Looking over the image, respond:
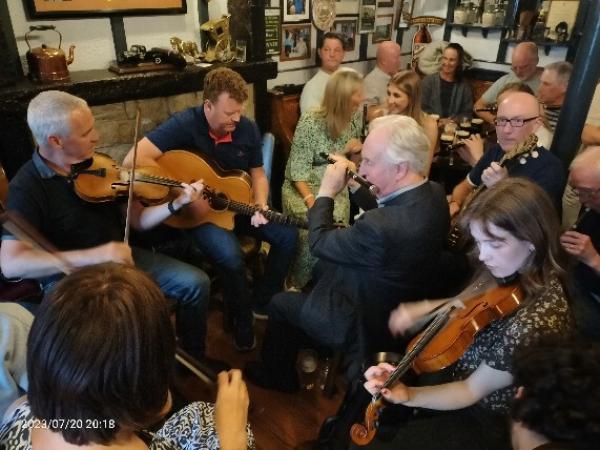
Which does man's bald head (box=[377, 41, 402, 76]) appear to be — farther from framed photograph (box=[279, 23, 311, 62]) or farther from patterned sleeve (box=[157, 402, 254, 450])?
patterned sleeve (box=[157, 402, 254, 450])

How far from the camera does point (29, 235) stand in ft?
5.35

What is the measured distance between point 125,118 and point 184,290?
1193 mm

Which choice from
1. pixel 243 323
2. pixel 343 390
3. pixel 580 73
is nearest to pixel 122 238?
pixel 243 323

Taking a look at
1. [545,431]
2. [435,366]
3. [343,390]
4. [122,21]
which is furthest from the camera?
[122,21]

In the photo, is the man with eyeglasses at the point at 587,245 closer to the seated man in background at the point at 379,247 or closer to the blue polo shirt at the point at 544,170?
the blue polo shirt at the point at 544,170

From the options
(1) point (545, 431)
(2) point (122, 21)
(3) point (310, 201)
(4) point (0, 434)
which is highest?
(2) point (122, 21)

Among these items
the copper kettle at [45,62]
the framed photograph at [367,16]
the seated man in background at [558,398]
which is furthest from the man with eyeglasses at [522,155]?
the framed photograph at [367,16]

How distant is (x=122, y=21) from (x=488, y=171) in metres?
2.21

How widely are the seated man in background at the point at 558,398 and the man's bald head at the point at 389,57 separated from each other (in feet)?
11.4

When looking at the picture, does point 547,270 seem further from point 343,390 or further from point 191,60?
point 191,60

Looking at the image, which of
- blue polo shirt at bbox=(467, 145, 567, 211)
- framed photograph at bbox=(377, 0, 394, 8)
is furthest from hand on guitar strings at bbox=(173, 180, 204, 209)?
framed photograph at bbox=(377, 0, 394, 8)

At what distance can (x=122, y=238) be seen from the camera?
1.98 metres

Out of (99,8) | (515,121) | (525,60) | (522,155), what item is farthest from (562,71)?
(99,8)

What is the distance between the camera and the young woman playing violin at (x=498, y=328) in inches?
45.6
